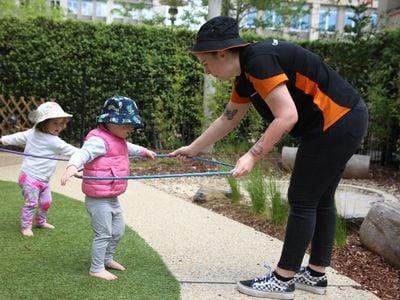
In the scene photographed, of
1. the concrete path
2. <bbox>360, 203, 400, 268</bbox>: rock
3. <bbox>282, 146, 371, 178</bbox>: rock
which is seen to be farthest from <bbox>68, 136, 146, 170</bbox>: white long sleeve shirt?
<bbox>282, 146, 371, 178</bbox>: rock

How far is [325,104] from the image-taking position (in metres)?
2.69

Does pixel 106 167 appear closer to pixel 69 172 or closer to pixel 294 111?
pixel 69 172

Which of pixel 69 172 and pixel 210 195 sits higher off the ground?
pixel 69 172

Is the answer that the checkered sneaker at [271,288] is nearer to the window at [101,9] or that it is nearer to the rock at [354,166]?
the rock at [354,166]

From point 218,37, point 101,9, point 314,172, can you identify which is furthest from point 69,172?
point 101,9

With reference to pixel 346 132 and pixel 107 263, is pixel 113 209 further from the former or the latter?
pixel 346 132

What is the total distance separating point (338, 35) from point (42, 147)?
871 centimetres

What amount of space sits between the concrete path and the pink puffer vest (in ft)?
2.56

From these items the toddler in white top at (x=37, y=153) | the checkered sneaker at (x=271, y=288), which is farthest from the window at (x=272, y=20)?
the checkered sneaker at (x=271, y=288)

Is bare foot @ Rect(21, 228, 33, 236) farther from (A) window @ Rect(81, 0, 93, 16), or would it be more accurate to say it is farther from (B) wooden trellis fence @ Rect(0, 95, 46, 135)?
(A) window @ Rect(81, 0, 93, 16)

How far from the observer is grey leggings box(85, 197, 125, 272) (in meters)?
3.00

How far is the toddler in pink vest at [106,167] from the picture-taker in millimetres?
2957

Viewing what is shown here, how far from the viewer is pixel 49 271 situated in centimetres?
316

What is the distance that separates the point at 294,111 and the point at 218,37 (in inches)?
22.9
